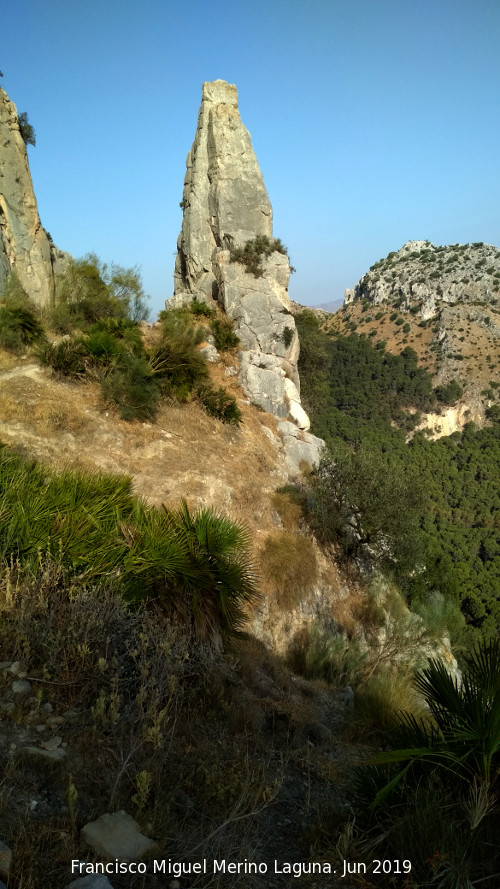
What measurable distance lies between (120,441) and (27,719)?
8.28m

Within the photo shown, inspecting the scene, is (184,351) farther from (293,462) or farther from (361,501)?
(361,501)

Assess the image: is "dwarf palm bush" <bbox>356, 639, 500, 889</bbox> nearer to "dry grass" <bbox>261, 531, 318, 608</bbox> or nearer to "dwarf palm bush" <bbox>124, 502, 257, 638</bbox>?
"dwarf palm bush" <bbox>124, 502, 257, 638</bbox>

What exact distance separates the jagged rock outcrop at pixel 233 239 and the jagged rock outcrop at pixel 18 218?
16.8 feet

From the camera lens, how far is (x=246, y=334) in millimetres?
17109

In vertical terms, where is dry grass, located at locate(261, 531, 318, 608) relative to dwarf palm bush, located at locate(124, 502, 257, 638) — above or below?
below

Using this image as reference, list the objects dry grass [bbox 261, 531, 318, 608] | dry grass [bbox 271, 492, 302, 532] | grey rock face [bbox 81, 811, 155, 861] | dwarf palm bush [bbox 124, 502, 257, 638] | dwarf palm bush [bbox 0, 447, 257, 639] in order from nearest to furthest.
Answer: grey rock face [bbox 81, 811, 155, 861] < dwarf palm bush [bbox 0, 447, 257, 639] < dwarf palm bush [bbox 124, 502, 257, 638] < dry grass [bbox 261, 531, 318, 608] < dry grass [bbox 271, 492, 302, 532]

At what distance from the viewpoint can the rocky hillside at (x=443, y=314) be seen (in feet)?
187

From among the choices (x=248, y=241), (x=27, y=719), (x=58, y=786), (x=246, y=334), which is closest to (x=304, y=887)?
(x=58, y=786)

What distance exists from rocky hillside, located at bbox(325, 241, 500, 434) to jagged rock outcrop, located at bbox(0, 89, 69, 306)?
49950mm

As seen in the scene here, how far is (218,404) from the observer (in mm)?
13523

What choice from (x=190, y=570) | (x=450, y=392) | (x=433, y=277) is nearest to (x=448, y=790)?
(x=190, y=570)

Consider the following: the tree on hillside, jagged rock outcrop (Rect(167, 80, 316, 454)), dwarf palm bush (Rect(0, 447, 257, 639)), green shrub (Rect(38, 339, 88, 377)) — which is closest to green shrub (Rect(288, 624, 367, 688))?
dwarf palm bush (Rect(0, 447, 257, 639))

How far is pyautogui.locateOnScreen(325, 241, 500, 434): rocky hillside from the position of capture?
187 ft

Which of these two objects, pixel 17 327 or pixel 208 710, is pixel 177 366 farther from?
pixel 208 710
